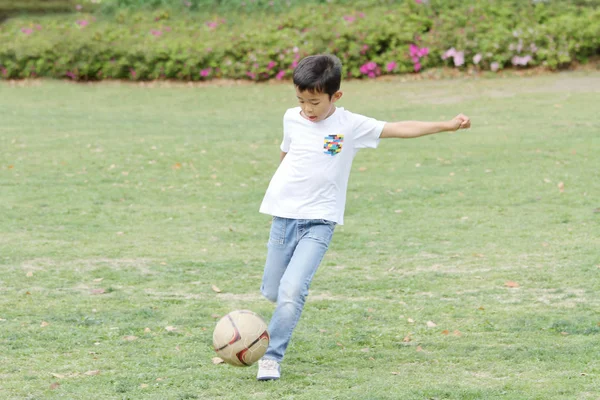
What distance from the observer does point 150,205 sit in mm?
10133

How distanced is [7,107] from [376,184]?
30.1 feet

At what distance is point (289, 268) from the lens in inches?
190

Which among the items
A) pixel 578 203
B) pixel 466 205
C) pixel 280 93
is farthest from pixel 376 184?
pixel 280 93

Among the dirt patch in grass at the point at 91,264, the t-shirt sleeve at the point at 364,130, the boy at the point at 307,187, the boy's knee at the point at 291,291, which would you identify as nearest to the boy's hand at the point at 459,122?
the boy at the point at 307,187

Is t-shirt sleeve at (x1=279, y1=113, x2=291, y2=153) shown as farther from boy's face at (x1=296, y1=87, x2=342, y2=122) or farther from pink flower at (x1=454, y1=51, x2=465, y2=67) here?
pink flower at (x1=454, y1=51, x2=465, y2=67)

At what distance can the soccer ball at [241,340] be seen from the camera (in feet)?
15.4

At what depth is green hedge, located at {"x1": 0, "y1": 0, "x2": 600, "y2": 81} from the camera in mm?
19250

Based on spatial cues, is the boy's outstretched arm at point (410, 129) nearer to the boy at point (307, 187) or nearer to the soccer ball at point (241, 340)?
the boy at point (307, 187)

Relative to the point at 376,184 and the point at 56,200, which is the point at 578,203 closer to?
the point at 376,184

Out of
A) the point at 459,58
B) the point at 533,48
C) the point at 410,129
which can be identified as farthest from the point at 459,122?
the point at 533,48

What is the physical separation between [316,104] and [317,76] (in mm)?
174

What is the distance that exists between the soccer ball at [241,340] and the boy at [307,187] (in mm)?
123

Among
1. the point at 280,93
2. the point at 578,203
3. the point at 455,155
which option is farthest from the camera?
the point at 280,93

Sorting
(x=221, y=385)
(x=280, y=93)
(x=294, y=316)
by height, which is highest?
(x=294, y=316)
